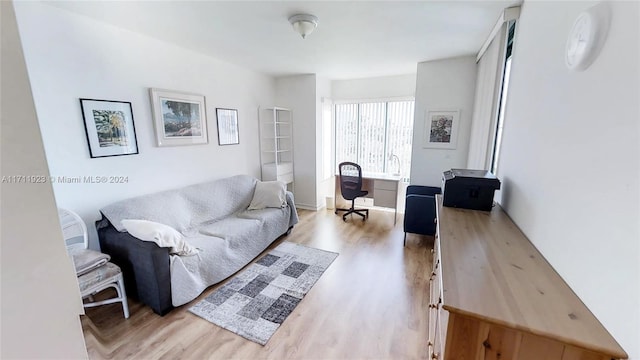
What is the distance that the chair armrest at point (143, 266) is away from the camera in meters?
1.96

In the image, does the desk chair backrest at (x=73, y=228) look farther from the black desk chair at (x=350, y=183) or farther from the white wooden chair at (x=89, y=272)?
the black desk chair at (x=350, y=183)

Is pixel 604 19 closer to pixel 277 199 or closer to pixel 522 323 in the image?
pixel 522 323

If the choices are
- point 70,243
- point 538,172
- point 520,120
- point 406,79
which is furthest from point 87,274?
point 406,79

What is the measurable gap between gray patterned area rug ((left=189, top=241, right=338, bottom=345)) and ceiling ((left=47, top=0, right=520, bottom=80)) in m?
2.37

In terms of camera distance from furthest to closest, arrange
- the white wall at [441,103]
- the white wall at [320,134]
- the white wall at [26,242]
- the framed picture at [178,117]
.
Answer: the white wall at [320,134]
the white wall at [441,103]
the framed picture at [178,117]
the white wall at [26,242]

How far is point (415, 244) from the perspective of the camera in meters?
3.35

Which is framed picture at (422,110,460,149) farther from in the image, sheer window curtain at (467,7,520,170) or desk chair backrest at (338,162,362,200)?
desk chair backrest at (338,162,362,200)

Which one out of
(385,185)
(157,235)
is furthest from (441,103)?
(157,235)

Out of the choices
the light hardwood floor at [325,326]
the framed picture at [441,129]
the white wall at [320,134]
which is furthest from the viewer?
the white wall at [320,134]

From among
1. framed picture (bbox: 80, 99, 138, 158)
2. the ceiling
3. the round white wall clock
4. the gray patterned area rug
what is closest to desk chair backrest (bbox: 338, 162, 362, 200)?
the gray patterned area rug

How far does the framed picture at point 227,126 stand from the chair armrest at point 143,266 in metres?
1.74

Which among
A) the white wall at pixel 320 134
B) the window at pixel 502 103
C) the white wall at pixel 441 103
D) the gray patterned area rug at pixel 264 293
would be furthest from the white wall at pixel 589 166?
the white wall at pixel 320 134

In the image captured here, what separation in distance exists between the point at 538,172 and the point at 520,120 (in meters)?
0.53

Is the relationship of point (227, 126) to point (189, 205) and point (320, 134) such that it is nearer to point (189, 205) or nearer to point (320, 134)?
point (189, 205)
